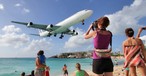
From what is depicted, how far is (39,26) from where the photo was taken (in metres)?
50.0

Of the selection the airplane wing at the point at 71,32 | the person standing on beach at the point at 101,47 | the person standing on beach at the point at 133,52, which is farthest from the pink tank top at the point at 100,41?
the airplane wing at the point at 71,32

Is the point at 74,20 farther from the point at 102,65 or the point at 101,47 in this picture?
the point at 102,65

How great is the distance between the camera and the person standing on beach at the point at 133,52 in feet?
17.7

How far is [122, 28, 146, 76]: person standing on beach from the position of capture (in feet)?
17.7

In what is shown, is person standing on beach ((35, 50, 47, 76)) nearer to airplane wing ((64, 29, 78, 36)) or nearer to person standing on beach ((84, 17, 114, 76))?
person standing on beach ((84, 17, 114, 76))

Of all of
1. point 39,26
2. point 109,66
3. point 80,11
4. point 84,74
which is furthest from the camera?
point 80,11

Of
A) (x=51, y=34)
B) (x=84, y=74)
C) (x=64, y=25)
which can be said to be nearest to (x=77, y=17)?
(x=64, y=25)

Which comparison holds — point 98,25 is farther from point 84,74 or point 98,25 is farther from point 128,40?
point 84,74

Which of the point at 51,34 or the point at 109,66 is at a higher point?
the point at 51,34

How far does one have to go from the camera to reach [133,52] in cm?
550

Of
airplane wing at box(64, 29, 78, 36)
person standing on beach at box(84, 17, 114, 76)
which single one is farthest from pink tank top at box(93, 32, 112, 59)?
airplane wing at box(64, 29, 78, 36)

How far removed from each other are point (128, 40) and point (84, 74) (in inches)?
61.0

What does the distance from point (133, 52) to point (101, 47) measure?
4.24 ft

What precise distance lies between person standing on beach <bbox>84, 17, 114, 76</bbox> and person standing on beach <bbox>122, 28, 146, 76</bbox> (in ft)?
3.62
